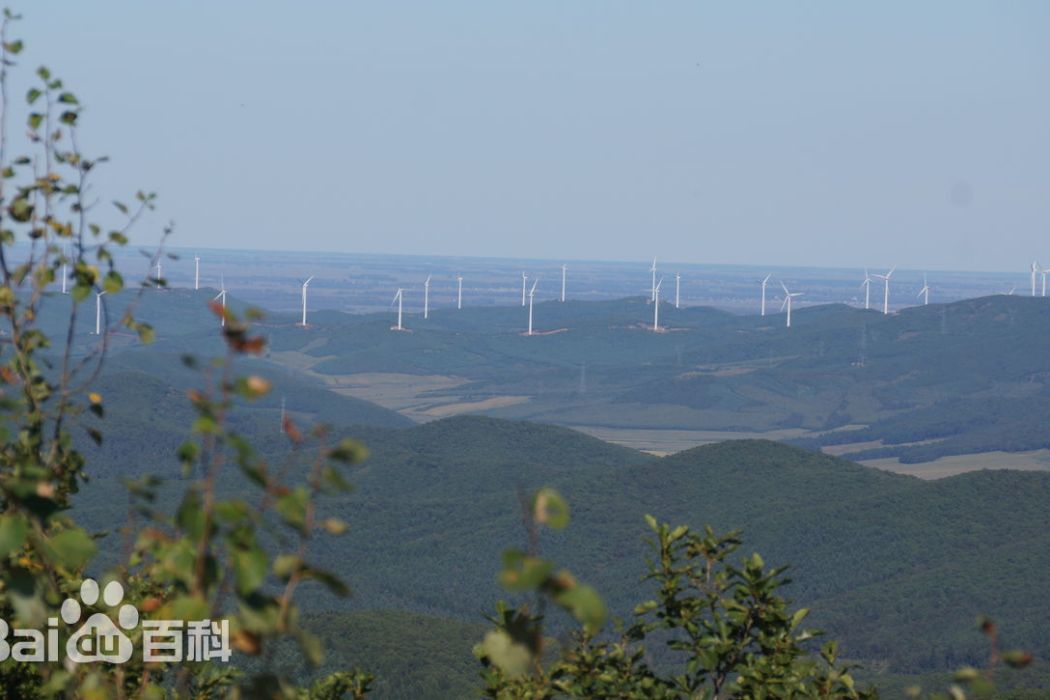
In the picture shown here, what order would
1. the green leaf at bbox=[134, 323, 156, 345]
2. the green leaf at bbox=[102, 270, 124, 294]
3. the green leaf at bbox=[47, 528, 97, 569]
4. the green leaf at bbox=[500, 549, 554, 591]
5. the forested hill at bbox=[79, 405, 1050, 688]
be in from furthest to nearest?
the forested hill at bbox=[79, 405, 1050, 688]
the green leaf at bbox=[134, 323, 156, 345]
the green leaf at bbox=[102, 270, 124, 294]
the green leaf at bbox=[47, 528, 97, 569]
the green leaf at bbox=[500, 549, 554, 591]

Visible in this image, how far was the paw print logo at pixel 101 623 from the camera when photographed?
541cm

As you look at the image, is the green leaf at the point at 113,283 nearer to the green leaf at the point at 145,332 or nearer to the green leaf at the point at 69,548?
the green leaf at the point at 145,332

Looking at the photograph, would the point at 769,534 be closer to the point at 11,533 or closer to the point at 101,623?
the point at 101,623

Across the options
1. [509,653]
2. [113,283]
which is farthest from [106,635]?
[509,653]

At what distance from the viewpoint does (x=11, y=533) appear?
321 centimetres

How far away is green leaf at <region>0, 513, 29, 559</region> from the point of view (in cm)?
318

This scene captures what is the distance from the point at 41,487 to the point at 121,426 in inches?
2622

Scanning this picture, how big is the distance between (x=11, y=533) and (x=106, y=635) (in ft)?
7.45

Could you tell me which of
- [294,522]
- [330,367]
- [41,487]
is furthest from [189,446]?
[330,367]

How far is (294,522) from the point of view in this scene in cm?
318

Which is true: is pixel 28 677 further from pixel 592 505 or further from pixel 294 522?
pixel 592 505

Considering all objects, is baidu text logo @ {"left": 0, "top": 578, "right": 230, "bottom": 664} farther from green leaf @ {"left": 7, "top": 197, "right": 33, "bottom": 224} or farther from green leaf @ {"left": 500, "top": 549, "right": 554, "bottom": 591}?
green leaf @ {"left": 500, "top": 549, "right": 554, "bottom": 591}

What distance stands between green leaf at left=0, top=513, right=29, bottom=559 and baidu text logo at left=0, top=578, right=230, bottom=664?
6.31 ft

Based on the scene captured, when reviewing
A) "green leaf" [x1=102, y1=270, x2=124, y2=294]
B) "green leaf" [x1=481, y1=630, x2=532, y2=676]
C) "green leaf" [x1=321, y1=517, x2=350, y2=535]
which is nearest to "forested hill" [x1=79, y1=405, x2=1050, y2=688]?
"green leaf" [x1=102, y1=270, x2=124, y2=294]
